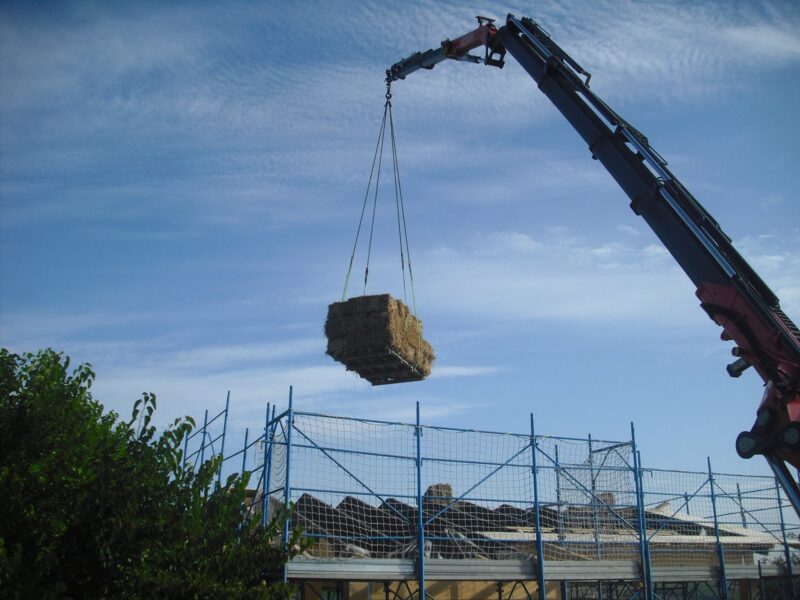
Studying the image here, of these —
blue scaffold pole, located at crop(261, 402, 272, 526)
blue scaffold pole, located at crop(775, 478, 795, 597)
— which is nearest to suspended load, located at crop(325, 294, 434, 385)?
blue scaffold pole, located at crop(261, 402, 272, 526)

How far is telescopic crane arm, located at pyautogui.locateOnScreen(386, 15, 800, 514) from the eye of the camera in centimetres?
1105

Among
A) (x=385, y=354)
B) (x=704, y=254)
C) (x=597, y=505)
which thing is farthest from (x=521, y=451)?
(x=704, y=254)

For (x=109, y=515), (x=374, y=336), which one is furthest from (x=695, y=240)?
(x=109, y=515)

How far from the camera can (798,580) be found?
63.3 feet

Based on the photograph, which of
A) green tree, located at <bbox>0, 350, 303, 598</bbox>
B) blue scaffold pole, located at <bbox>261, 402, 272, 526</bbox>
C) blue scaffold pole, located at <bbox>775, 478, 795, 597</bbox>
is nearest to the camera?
green tree, located at <bbox>0, 350, 303, 598</bbox>

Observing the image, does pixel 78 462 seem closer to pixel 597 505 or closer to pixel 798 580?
pixel 597 505

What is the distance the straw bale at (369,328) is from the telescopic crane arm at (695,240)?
429 cm

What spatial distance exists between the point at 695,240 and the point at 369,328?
17.5 feet

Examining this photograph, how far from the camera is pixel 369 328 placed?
1390cm

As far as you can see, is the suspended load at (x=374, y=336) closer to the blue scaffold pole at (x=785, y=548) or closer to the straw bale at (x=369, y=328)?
the straw bale at (x=369, y=328)

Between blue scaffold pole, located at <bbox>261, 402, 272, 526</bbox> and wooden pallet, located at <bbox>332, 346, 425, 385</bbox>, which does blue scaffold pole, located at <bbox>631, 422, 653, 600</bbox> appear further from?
blue scaffold pole, located at <bbox>261, 402, 272, 526</bbox>

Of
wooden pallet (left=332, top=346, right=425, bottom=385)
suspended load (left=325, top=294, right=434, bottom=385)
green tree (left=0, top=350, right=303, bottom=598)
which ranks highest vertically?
suspended load (left=325, top=294, right=434, bottom=385)

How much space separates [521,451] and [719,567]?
Result: 586cm

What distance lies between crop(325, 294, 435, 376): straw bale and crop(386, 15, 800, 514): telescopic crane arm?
4287mm
